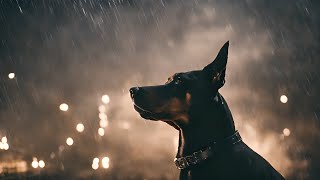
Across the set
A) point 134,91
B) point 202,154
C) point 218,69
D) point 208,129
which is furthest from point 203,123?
point 134,91

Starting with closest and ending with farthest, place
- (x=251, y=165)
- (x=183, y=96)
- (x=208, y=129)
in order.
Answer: (x=251, y=165), (x=208, y=129), (x=183, y=96)

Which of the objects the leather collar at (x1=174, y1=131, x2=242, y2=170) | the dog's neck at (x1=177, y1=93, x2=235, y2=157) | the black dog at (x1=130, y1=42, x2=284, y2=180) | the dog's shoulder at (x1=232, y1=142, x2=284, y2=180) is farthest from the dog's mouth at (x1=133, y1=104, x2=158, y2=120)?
the dog's shoulder at (x1=232, y1=142, x2=284, y2=180)

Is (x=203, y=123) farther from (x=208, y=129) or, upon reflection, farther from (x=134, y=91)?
(x=134, y=91)

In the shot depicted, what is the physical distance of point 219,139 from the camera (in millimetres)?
3664

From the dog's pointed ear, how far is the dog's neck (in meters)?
0.18

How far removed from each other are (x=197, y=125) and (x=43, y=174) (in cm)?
3720

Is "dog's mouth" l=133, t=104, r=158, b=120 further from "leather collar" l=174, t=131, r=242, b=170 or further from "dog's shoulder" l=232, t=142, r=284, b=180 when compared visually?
"dog's shoulder" l=232, t=142, r=284, b=180

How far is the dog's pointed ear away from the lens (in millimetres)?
3768

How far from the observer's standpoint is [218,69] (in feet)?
12.6

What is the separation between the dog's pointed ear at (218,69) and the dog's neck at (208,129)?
0.18 meters

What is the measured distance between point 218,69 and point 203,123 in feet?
1.72

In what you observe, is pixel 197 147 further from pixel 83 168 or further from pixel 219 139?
pixel 83 168

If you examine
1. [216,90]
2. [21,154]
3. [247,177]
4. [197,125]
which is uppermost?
[21,154]

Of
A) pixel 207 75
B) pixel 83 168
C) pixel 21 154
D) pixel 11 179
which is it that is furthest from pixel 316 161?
pixel 207 75
